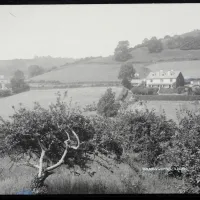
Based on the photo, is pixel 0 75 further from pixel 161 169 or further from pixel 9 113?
pixel 161 169

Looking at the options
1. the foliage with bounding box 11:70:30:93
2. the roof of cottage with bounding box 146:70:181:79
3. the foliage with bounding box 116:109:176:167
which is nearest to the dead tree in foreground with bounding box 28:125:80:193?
the foliage with bounding box 116:109:176:167

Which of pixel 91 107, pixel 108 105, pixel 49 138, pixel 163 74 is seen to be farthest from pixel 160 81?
pixel 49 138

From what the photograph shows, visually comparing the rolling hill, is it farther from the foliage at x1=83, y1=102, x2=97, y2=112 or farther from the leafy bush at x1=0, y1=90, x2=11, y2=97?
the foliage at x1=83, y1=102, x2=97, y2=112

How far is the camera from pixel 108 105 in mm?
9914

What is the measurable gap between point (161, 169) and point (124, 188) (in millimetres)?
1328

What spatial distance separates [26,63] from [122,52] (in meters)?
2.95

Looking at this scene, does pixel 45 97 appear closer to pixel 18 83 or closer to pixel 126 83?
pixel 18 83

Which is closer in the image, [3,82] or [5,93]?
[3,82]

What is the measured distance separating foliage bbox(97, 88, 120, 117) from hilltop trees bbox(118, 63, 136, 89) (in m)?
0.53

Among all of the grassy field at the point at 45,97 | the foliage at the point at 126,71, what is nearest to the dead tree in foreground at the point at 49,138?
the grassy field at the point at 45,97

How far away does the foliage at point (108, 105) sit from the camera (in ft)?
31.9

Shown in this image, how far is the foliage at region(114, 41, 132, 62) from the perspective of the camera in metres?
10.1

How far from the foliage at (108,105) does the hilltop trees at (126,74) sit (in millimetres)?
533
